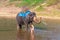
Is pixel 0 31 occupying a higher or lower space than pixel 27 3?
lower

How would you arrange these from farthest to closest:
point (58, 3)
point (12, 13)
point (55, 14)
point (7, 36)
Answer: point (58, 3) → point (12, 13) → point (55, 14) → point (7, 36)

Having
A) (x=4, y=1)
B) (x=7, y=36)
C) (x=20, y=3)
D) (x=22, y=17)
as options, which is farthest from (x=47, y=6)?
(x=7, y=36)

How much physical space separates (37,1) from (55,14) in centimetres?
445

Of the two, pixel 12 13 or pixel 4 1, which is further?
pixel 4 1

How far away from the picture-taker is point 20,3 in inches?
1121

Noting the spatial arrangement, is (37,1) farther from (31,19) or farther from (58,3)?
(31,19)

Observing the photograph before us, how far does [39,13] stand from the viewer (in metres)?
24.4

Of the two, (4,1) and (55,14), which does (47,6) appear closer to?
(55,14)

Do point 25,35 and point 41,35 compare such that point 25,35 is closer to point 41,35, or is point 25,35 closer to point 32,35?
point 32,35

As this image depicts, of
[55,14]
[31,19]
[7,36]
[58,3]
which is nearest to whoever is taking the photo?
[7,36]

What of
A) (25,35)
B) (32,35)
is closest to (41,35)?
(32,35)

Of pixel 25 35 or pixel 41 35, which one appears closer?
pixel 41 35

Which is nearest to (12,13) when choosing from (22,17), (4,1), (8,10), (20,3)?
(8,10)

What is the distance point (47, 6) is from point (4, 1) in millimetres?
5801
